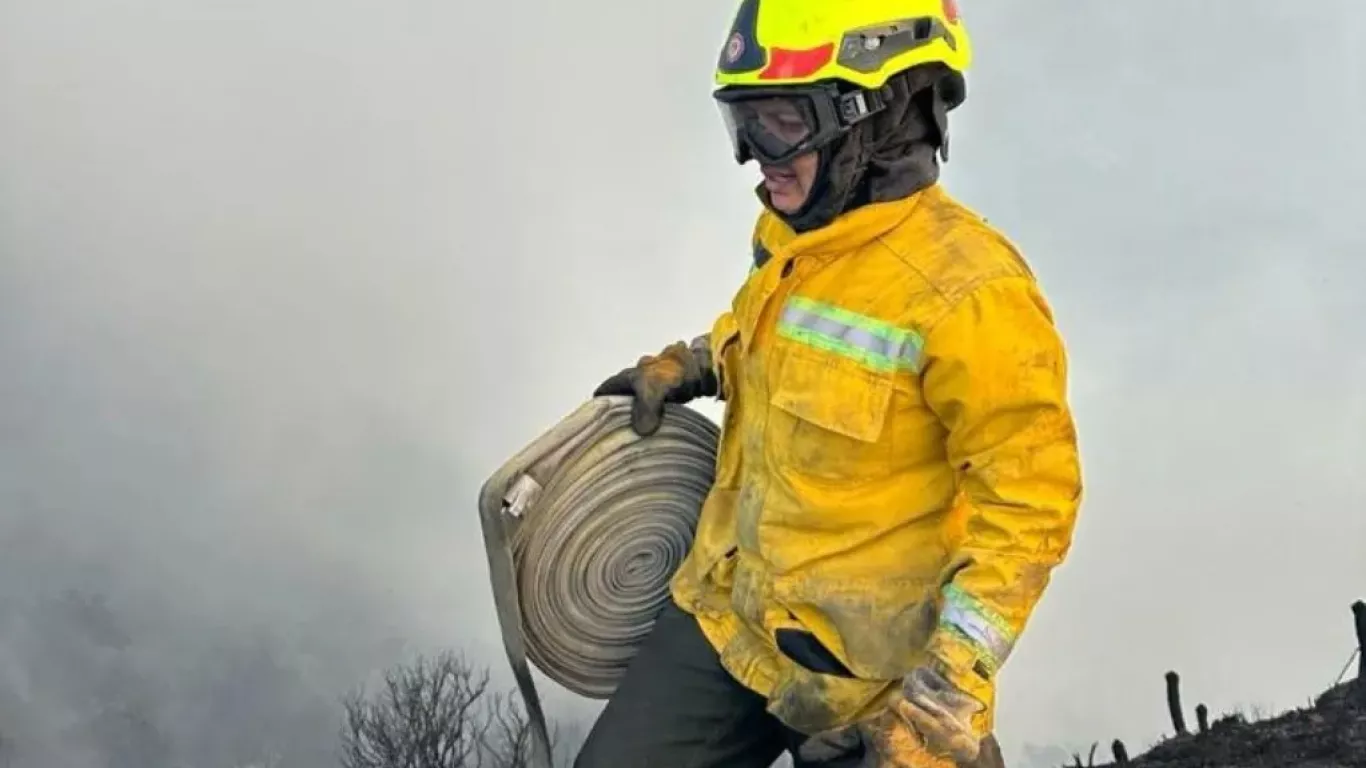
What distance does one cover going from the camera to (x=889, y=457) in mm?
3174

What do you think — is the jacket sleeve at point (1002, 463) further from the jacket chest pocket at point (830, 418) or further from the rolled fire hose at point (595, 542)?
the rolled fire hose at point (595, 542)

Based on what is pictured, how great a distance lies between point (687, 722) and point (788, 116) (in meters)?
1.32

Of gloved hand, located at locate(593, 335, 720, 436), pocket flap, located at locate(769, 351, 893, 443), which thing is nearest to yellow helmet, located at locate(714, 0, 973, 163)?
pocket flap, located at locate(769, 351, 893, 443)

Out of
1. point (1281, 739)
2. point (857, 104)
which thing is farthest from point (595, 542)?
point (1281, 739)

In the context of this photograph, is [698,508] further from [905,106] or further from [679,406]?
[905,106]

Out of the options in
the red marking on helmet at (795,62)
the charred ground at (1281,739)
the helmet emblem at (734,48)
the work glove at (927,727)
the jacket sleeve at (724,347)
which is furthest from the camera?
the charred ground at (1281,739)

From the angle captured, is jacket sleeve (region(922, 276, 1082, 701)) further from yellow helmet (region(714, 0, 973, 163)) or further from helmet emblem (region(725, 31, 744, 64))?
helmet emblem (region(725, 31, 744, 64))

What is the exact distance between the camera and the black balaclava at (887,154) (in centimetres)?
312

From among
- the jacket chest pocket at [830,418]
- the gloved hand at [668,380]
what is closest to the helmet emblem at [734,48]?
the jacket chest pocket at [830,418]

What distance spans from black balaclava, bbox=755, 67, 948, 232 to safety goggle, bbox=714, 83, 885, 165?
4cm

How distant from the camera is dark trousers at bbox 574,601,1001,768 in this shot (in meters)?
3.58

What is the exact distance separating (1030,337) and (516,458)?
1.38m

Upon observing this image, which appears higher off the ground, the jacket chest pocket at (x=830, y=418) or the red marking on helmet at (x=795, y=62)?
the red marking on helmet at (x=795, y=62)

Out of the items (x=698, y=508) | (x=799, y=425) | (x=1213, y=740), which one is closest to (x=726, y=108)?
(x=799, y=425)
